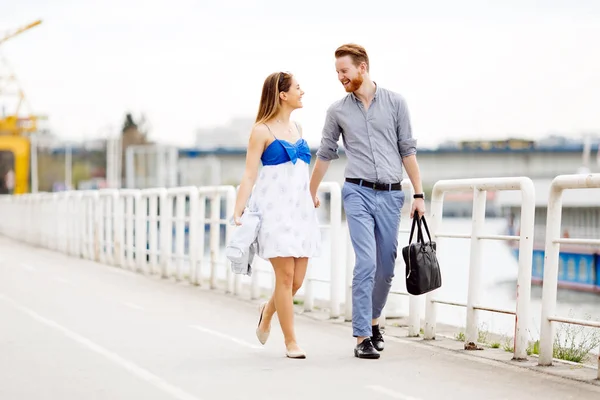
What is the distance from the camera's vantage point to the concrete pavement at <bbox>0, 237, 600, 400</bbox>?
6016mm

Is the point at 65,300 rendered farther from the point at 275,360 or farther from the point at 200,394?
the point at 200,394

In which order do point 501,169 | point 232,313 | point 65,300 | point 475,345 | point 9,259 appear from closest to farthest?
point 475,345, point 232,313, point 65,300, point 9,259, point 501,169

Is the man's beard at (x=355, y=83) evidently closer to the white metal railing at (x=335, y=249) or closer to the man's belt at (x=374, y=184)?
the man's belt at (x=374, y=184)

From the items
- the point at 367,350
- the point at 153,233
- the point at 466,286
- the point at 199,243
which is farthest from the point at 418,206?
the point at 466,286

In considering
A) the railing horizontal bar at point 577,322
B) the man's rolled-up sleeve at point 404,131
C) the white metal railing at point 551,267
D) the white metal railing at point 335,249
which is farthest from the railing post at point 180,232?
the railing horizontal bar at point 577,322

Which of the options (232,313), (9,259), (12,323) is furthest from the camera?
(9,259)

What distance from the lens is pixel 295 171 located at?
7324 millimetres

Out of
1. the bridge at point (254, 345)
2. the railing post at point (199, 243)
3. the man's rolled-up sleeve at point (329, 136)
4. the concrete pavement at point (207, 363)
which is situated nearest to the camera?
the concrete pavement at point (207, 363)

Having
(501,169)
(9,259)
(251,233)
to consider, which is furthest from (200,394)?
(501,169)

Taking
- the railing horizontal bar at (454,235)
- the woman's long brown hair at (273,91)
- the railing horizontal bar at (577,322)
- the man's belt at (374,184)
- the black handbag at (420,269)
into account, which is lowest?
the railing horizontal bar at (577,322)

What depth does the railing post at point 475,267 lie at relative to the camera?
805 cm

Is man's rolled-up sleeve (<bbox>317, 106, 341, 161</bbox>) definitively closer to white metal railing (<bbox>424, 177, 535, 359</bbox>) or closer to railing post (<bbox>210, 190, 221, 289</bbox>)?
white metal railing (<bbox>424, 177, 535, 359</bbox>)

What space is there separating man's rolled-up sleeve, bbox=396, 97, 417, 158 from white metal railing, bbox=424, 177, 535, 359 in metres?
0.77

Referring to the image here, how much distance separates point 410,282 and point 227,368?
1.48 meters
